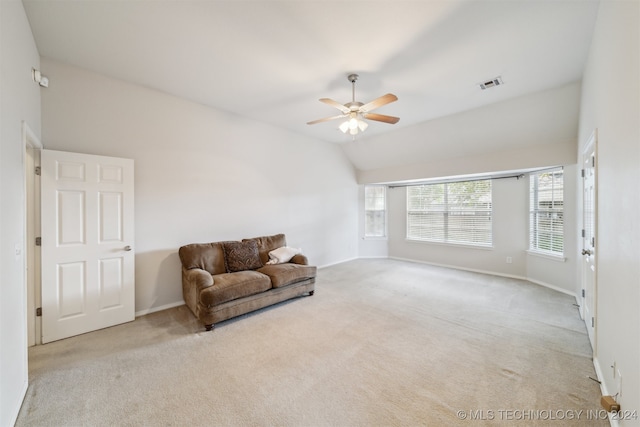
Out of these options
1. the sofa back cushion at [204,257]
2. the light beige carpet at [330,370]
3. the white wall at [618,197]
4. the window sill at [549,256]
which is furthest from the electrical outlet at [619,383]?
the sofa back cushion at [204,257]

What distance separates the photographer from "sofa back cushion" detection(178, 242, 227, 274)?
11.7 ft

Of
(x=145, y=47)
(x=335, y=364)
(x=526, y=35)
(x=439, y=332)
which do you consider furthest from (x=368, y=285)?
(x=145, y=47)

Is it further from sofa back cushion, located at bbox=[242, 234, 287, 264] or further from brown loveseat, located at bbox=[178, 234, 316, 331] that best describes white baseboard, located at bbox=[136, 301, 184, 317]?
Result: sofa back cushion, located at bbox=[242, 234, 287, 264]

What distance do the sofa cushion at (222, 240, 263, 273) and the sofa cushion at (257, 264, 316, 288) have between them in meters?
0.21

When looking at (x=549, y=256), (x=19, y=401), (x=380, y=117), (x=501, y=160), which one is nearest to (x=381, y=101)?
(x=380, y=117)

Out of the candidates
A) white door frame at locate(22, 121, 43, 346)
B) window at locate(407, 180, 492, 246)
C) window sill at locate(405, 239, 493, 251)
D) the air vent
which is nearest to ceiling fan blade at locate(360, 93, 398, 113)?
the air vent

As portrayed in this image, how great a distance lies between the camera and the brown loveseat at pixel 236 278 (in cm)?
306

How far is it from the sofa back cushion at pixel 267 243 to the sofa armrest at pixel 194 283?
1.02 metres

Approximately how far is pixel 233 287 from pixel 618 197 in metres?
3.54

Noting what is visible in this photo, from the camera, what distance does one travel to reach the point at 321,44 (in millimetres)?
2539

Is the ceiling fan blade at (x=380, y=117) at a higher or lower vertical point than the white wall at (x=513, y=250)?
higher

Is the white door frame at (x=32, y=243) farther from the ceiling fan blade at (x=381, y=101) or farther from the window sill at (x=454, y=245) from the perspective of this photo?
the window sill at (x=454, y=245)

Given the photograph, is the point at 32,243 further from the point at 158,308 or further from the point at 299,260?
the point at 299,260

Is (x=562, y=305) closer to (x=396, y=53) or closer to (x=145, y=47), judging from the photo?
(x=396, y=53)
